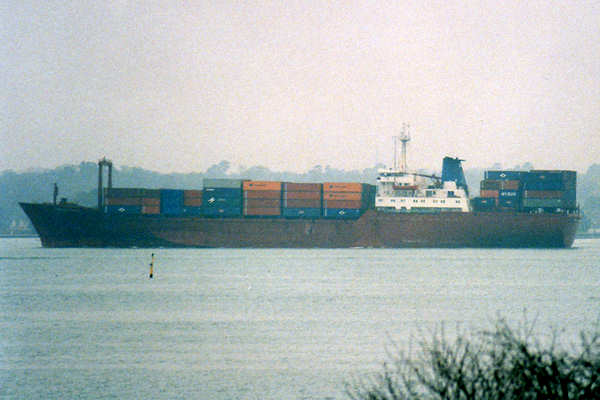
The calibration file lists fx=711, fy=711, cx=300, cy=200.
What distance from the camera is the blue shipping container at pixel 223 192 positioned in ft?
206

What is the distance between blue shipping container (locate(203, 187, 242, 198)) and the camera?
6278 centimetres

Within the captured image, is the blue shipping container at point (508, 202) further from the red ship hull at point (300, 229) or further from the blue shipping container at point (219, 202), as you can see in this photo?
the blue shipping container at point (219, 202)

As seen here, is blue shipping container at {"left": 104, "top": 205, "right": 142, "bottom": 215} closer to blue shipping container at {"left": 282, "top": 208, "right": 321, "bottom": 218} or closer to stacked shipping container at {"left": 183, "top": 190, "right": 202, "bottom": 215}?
stacked shipping container at {"left": 183, "top": 190, "right": 202, "bottom": 215}

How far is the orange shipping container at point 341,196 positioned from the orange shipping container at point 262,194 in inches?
168

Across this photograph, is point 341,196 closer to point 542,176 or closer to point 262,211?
point 262,211

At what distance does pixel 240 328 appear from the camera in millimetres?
20297

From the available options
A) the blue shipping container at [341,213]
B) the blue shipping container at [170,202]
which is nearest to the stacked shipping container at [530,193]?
the blue shipping container at [341,213]

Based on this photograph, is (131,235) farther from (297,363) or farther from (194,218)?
(297,363)

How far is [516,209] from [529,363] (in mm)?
59999

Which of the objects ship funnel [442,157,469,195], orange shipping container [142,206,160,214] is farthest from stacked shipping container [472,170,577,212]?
orange shipping container [142,206,160,214]

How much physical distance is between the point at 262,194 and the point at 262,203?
0.84 m

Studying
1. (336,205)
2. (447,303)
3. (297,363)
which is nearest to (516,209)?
(336,205)

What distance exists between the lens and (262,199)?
207 ft

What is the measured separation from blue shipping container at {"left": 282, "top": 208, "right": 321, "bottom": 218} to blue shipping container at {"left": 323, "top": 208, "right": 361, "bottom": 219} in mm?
715
